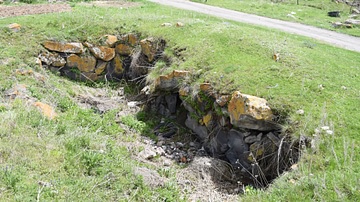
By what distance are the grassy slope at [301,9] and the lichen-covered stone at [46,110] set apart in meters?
12.9

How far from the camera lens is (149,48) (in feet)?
34.6

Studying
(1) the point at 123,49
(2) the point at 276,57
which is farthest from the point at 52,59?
(2) the point at 276,57

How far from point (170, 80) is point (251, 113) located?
2.88 metres

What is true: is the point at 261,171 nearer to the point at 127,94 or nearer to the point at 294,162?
the point at 294,162

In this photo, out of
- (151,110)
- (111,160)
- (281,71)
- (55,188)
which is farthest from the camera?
(151,110)

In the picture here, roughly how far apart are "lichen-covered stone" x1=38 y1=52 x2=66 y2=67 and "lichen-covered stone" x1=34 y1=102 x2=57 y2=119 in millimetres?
3096

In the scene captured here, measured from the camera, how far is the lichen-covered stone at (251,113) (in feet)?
21.6

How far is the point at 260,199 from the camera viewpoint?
17.2 feet

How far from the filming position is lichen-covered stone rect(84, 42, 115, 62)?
1109cm

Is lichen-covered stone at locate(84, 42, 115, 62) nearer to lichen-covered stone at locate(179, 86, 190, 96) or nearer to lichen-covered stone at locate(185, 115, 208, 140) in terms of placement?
lichen-covered stone at locate(179, 86, 190, 96)

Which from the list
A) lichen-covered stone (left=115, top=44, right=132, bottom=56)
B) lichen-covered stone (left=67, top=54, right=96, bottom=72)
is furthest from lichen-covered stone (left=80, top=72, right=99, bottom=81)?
lichen-covered stone (left=115, top=44, right=132, bottom=56)

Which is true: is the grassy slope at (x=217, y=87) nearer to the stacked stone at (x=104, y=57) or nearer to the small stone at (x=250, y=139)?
the stacked stone at (x=104, y=57)

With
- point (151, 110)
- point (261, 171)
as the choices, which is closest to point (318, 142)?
point (261, 171)

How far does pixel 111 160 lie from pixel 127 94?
15.5 feet
